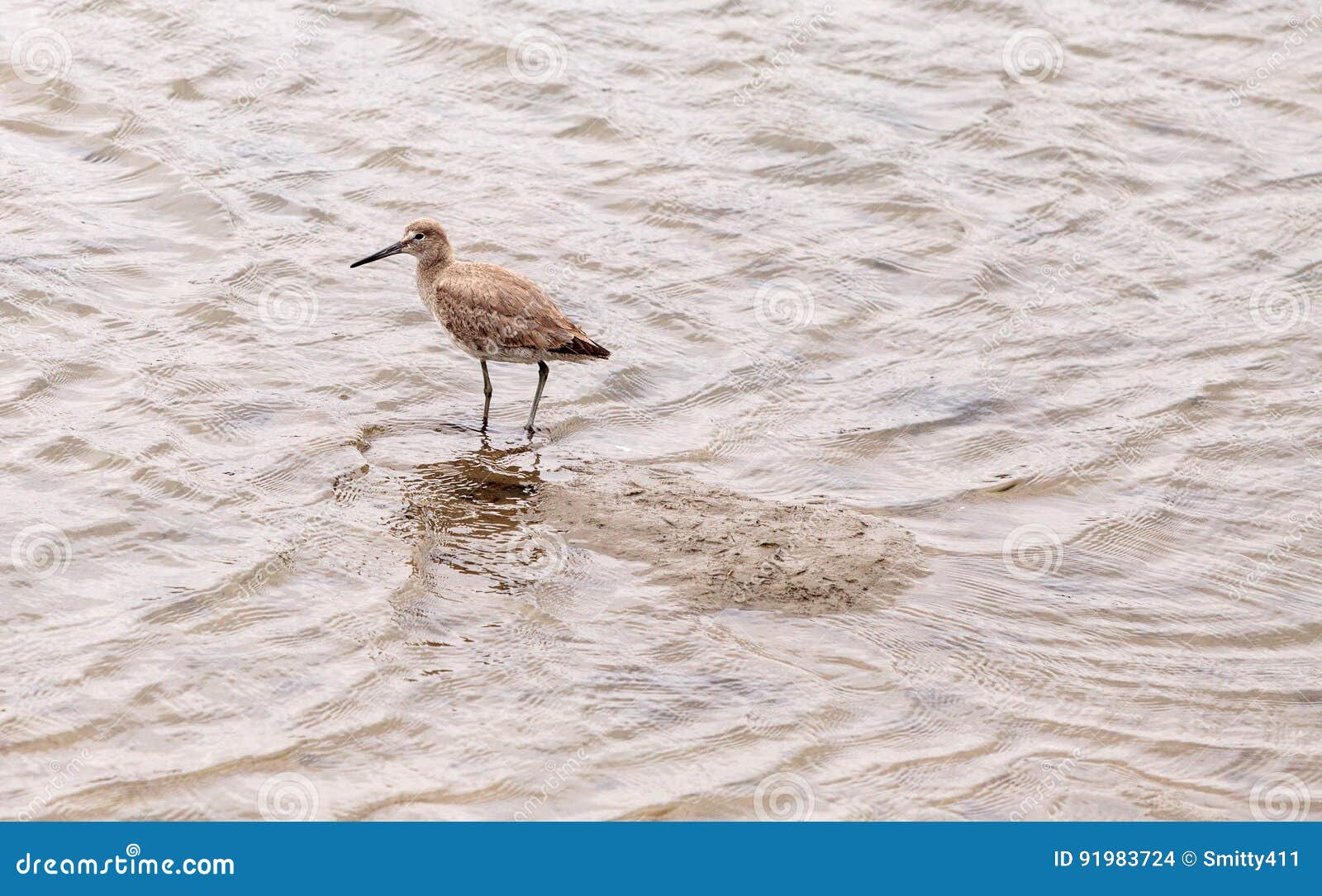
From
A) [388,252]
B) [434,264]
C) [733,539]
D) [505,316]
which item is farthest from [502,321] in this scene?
[733,539]

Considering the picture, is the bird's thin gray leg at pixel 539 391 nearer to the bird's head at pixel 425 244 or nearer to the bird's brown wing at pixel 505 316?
the bird's brown wing at pixel 505 316

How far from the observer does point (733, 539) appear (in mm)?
7688

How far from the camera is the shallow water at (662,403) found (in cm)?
633

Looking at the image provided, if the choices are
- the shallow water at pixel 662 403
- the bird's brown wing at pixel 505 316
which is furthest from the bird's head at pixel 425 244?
the shallow water at pixel 662 403

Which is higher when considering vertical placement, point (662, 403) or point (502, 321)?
point (502, 321)

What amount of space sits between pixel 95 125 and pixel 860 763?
872 centimetres

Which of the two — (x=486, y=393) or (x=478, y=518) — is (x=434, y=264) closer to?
(x=486, y=393)

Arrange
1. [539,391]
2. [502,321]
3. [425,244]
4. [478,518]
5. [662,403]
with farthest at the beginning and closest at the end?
[425,244]
[662,403]
[539,391]
[502,321]
[478,518]

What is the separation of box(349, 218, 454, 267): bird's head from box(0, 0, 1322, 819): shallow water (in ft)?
2.16

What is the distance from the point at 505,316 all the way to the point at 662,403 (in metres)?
1.12

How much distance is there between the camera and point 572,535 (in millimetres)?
7828

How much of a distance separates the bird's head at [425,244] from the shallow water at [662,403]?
66cm

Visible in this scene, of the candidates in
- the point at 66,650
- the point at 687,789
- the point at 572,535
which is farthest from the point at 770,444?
the point at 66,650

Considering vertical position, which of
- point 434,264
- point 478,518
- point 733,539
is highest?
point 434,264
